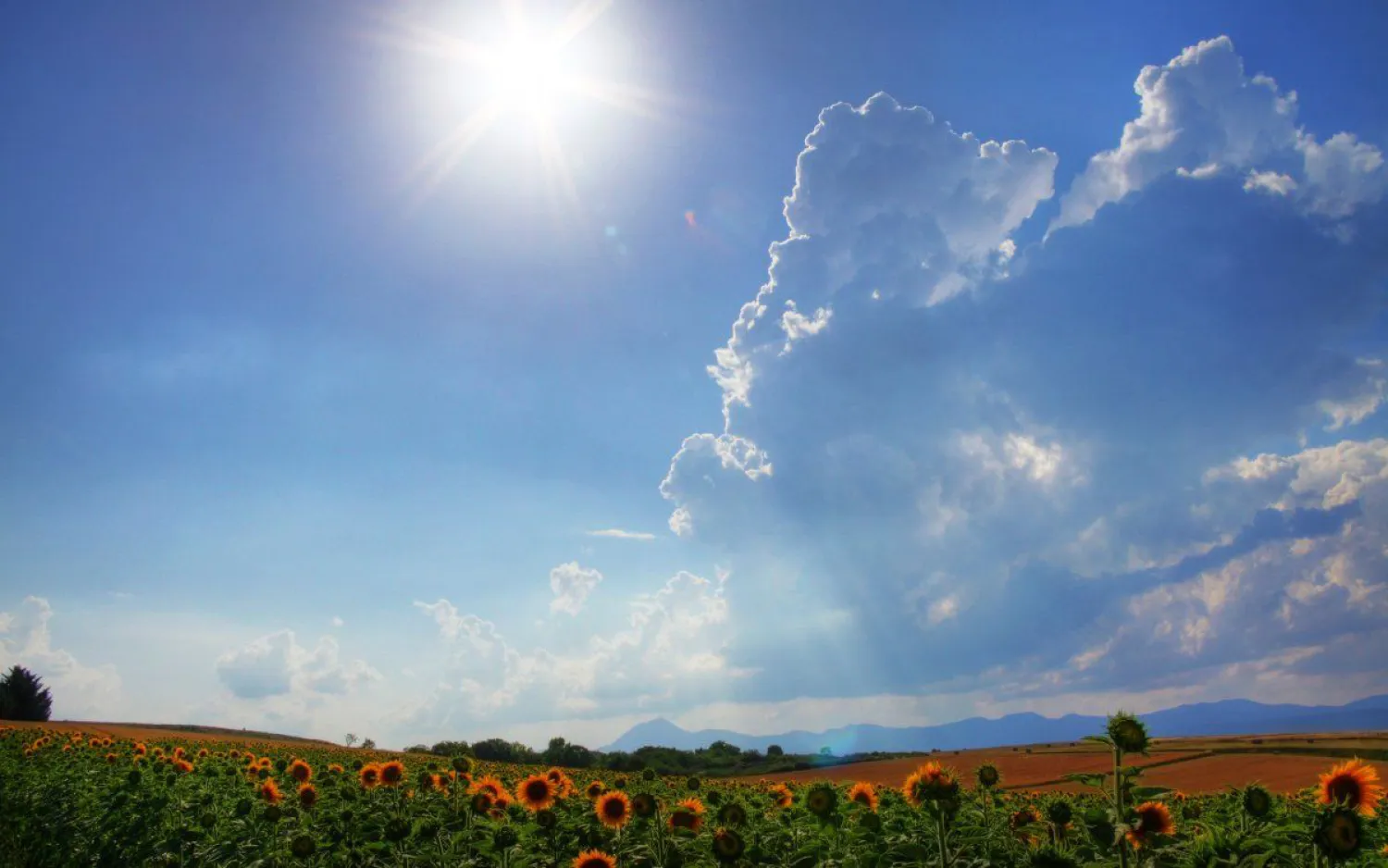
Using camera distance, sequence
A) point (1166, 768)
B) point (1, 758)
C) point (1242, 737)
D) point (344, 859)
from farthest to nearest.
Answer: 1. point (1242, 737)
2. point (1166, 768)
3. point (1, 758)
4. point (344, 859)

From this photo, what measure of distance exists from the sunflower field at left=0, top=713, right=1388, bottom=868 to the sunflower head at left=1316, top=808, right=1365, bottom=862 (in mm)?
10

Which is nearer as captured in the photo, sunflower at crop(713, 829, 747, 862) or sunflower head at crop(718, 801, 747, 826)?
sunflower at crop(713, 829, 747, 862)

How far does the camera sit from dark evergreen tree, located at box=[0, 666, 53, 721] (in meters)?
69.6

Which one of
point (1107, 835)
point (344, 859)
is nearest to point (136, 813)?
point (344, 859)

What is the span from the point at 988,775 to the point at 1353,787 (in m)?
2.99

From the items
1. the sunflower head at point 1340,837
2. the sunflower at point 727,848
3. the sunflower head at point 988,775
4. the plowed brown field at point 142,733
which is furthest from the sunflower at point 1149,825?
the plowed brown field at point 142,733

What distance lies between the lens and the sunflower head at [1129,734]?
16.0 feet

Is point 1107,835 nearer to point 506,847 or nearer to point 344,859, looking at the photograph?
point 506,847

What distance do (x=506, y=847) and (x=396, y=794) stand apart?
460 cm

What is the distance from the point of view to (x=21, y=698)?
2776 inches

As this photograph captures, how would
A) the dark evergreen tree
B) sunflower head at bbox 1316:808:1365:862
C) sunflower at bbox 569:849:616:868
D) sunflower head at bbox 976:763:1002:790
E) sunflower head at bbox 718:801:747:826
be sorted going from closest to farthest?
sunflower head at bbox 1316:808:1365:862 → sunflower head at bbox 718:801:747:826 → sunflower at bbox 569:849:616:868 → sunflower head at bbox 976:763:1002:790 → the dark evergreen tree

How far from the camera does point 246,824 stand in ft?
32.7

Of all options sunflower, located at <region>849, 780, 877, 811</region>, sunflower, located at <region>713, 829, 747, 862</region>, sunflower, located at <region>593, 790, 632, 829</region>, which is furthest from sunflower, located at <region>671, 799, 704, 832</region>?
sunflower, located at <region>849, 780, 877, 811</region>

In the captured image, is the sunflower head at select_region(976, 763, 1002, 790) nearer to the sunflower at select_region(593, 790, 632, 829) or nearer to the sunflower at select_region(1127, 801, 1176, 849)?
the sunflower at select_region(1127, 801, 1176, 849)
